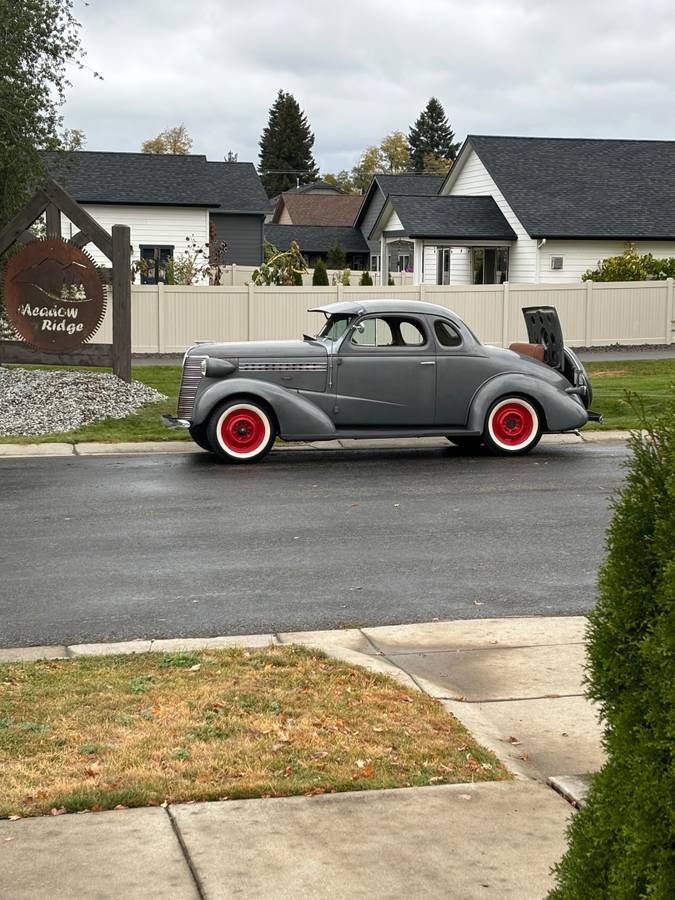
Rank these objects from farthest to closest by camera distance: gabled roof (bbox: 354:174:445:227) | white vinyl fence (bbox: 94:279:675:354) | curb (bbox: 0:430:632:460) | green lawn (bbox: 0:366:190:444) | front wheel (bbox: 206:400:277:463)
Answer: gabled roof (bbox: 354:174:445:227) < white vinyl fence (bbox: 94:279:675:354) < green lawn (bbox: 0:366:190:444) < curb (bbox: 0:430:632:460) < front wheel (bbox: 206:400:277:463)

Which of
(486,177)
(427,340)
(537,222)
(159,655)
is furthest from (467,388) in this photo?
(486,177)

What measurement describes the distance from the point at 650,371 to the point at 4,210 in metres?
13.1

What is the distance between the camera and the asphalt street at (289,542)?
7.94m

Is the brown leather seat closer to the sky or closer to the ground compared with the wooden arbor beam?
closer to the ground

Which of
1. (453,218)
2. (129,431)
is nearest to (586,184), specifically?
(453,218)

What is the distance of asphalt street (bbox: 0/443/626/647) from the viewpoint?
794 cm

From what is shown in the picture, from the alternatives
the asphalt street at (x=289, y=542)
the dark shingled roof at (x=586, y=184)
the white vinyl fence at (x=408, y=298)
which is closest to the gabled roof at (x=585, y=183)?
the dark shingled roof at (x=586, y=184)

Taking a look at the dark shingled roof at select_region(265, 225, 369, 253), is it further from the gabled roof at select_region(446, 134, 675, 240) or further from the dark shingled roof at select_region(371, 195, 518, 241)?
the dark shingled roof at select_region(371, 195, 518, 241)

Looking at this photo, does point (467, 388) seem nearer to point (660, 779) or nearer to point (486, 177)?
point (660, 779)

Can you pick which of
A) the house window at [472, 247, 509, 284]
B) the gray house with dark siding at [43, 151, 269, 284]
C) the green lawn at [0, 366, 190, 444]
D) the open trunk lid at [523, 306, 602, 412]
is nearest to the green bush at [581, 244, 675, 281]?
the house window at [472, 247, 509, 284]

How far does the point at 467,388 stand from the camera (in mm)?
14812

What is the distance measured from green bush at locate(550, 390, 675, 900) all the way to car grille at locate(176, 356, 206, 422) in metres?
11.8

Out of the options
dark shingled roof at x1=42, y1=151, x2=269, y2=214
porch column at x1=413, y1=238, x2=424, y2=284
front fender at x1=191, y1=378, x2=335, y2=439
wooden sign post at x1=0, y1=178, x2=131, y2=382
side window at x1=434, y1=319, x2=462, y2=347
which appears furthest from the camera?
dark shingled roof at x1=42, y1=151, x2=269, y2=214

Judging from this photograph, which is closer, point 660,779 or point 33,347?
point 660,779
